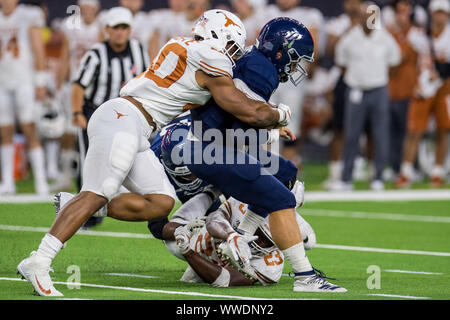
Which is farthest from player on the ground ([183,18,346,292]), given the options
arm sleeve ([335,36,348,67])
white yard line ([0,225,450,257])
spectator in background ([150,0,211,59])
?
arm sleeve ([335,36,348,67])

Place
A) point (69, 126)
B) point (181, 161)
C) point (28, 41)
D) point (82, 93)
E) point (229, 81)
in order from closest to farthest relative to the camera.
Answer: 1. point (229, 81)
2. point (181, 161)
3. point (82, 93)
4. point (28, 41)
5. point (69, 126)

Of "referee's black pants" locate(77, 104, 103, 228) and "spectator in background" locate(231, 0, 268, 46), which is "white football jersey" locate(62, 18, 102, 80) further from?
"referee's black pants" locate(77, 104, 103, 228)

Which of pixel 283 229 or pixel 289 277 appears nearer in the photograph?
pixel 283 229

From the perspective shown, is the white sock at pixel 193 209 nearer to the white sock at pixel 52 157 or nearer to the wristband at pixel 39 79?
the wristband at pixel 39 79

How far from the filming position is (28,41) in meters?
11.1

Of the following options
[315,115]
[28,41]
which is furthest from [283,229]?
[315,115]

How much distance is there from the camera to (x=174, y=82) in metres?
5.43

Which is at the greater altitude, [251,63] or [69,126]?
[251,63]

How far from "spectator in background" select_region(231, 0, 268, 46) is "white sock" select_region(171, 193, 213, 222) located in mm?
6392

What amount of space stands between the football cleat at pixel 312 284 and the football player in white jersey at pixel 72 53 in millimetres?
5940

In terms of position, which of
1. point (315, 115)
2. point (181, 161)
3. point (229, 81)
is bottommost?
point (315, 115)

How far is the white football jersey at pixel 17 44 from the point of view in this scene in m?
10.8

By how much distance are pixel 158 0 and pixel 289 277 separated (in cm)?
1080
